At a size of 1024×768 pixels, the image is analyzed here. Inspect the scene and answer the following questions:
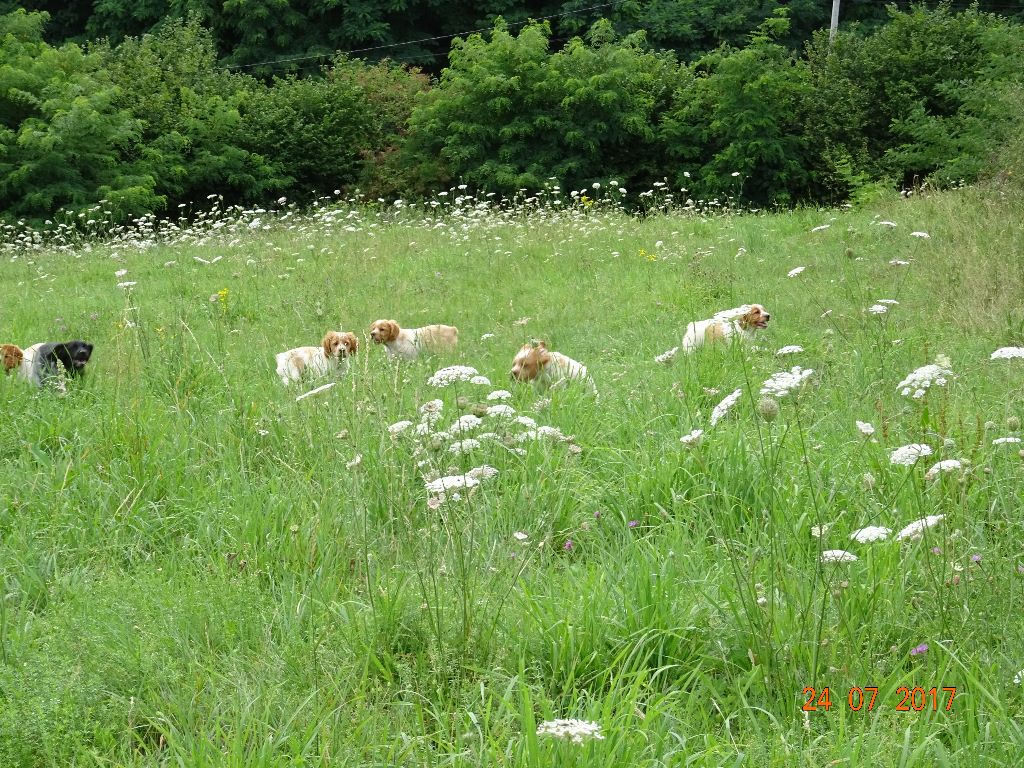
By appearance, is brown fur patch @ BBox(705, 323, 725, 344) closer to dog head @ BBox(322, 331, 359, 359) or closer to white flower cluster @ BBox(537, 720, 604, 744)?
dog head @ BBox(322, 331, 359, 359)

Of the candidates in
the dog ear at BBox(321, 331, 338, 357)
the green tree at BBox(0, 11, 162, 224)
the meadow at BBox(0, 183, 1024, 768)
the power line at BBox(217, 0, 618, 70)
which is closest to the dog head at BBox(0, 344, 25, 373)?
the meadow at BBox(0, 183, 1024, 768)

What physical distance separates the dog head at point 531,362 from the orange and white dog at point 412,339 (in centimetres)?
128

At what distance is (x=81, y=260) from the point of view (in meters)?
12.0

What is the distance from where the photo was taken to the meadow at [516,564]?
95.3 inches

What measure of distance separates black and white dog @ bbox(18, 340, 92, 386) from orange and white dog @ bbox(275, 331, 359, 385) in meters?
1.18

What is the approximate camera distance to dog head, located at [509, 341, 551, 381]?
5512 mm

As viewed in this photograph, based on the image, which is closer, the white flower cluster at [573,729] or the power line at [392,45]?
the white flower cluster at [573,729]

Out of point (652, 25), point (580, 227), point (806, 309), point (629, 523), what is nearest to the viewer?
point (629, 523)

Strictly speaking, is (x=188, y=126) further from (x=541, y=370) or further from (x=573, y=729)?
(x=573, y=729)

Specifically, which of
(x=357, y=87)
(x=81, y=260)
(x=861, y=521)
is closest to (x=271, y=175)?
(x=357, y=87)

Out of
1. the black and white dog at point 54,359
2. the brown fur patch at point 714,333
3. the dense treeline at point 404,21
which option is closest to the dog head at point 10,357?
the black and white dog at point 54,359

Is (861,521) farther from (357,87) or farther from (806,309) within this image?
(357,87)

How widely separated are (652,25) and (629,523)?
30.6m
